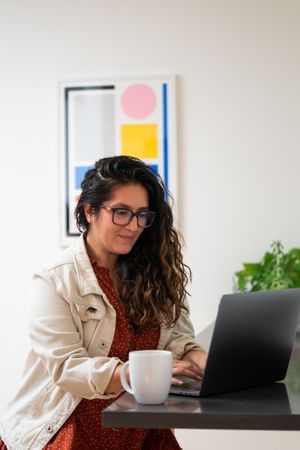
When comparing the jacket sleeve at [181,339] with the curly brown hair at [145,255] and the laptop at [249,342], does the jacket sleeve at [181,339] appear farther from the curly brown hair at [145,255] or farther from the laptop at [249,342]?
the laptop at [249,342]

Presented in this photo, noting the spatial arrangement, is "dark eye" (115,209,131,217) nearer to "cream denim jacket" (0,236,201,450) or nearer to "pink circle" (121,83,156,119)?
"cream denim jacket" (0,236,201,450)

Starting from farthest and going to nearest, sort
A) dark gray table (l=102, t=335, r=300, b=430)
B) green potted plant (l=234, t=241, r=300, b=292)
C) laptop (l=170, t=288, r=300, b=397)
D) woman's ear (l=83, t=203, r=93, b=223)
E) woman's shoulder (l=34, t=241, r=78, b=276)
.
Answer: green potted plant (l=234, t=241, r=300, b=292) → woman's ear (l=83, t=203, r=93, b=223) → woman's shoulder (l=34, t=241, r=78, b=276) → laptop (l=170, t=288, r=300, b=397) → dark gray table (l=102, t=335, r=300, b=430)

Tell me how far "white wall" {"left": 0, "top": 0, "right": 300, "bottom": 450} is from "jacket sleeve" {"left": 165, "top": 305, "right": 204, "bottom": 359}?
1.65m

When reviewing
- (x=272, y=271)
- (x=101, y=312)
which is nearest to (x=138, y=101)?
(x=272, y=271)

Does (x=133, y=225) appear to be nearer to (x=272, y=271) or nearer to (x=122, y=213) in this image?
(x=122, y=213)

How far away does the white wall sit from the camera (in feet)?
11.6

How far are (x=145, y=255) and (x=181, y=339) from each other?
0.24m

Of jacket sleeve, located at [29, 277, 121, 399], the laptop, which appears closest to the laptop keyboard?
the laptop

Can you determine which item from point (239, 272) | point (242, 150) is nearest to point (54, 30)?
point (242, 150)

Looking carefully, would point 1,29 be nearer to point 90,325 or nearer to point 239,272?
point 239,272

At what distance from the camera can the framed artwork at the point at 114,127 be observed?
362 centimetres

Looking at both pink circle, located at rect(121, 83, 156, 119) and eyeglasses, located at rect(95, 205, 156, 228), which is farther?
pink circle, located at rect(121, 83, 156, 119)

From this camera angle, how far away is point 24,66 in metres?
3.75

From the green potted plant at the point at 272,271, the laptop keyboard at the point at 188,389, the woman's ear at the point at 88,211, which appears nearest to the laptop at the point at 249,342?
the laptop keyboard at the point at 188,389
